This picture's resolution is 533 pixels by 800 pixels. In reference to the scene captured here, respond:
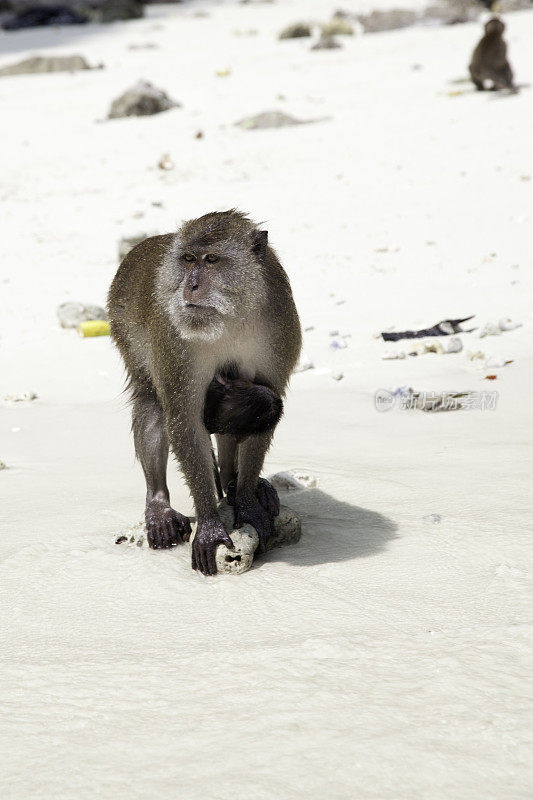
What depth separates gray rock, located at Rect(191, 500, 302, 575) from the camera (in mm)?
3404

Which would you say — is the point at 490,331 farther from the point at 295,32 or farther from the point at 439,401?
the point at 295,32

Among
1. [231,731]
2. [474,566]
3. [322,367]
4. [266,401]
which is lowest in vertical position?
[322,367]

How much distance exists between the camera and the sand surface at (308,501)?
7.14 feet

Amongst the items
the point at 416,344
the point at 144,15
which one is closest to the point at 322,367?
the point at 416,344

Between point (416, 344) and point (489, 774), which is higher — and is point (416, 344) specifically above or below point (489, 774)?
below

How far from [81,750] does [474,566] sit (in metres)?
1.55

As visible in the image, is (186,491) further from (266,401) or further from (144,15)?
(144,15)

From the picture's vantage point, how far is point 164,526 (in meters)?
3.72

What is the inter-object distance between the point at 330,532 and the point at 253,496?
35 centimetres

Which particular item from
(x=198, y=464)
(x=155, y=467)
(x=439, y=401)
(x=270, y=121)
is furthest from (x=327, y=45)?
(x=198, y=464)

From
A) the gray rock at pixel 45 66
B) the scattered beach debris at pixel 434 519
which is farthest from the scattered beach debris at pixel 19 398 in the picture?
the gray rock at pixel 45 66

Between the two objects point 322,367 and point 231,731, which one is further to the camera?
point 322,367

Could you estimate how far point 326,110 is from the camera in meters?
12.4

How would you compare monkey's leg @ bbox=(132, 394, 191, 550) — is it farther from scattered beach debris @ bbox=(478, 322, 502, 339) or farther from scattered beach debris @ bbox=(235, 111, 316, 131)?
scattered beach debris @ bbox=(235, 111, 316, 131)
